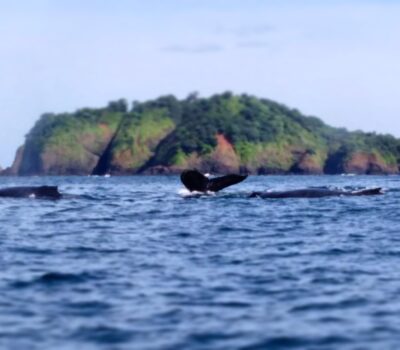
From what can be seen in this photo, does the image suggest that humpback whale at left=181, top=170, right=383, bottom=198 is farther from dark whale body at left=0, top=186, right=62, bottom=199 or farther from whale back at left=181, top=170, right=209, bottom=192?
dark whale body at left=0, top=186, right=62, bottom=199

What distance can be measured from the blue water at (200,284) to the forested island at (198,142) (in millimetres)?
144426

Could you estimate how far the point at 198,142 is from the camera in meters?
171

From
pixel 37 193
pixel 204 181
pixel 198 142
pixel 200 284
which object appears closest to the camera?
pixel 200 284

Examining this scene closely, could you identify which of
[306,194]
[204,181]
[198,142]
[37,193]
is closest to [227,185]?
[204,181]

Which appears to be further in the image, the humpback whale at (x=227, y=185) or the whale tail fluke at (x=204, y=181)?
the humpback whale at (x=227, y=185)

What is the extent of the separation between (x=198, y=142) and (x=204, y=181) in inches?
5388

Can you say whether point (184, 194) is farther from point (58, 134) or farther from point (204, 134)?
point (58, 134)

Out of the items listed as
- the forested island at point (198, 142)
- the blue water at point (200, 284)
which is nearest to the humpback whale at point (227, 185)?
the blue water at point (200, 284)

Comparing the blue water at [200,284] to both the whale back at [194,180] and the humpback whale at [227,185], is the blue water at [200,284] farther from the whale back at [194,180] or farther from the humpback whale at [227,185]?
the humpback whale at [227,185]

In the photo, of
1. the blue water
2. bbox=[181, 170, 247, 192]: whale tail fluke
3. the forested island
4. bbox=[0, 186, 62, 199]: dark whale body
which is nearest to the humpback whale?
bbox=[181, 170, 247, 192]: whale tail fluke

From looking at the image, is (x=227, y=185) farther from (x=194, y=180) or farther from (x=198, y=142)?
(x=198, y=142)

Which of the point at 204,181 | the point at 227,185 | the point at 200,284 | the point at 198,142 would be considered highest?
the point at 198,142

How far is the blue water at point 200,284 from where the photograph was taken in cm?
1075

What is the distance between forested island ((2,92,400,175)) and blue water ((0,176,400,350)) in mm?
144426
